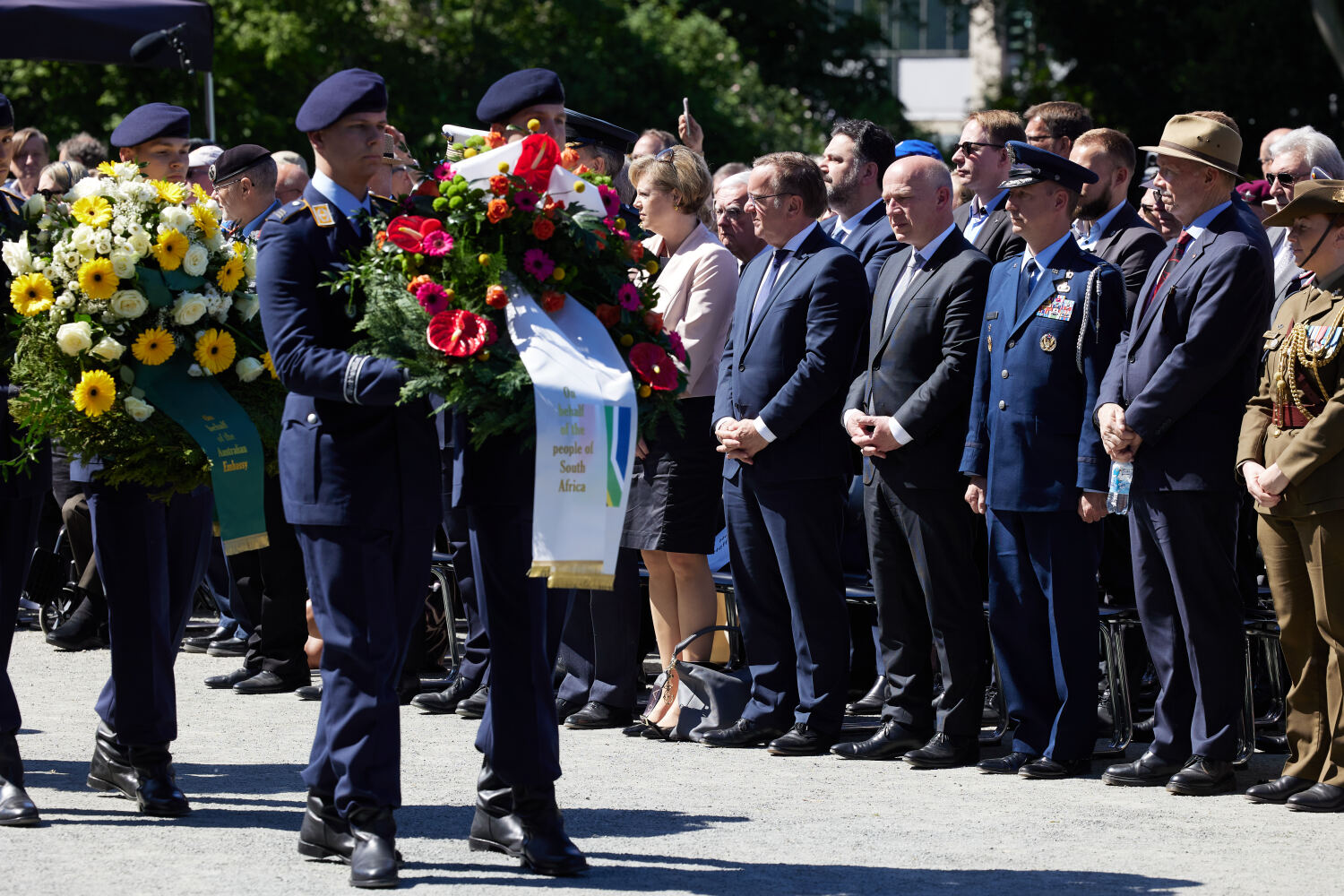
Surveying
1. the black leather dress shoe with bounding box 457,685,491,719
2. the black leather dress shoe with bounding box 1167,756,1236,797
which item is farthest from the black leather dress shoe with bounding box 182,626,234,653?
the black leather dress shoe with bounding box 1167,756,1236,797

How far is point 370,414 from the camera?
5.25 metres

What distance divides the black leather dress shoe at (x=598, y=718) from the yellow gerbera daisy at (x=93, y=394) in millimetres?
2775

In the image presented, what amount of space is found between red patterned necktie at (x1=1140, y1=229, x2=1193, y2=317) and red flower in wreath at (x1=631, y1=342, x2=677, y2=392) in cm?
221

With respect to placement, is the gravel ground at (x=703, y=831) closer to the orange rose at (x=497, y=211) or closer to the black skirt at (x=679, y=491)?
the black skirt at (x=679, y=491)

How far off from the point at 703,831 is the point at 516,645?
1021 mm

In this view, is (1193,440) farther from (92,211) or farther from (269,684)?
(269,684)

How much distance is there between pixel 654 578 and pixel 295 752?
175 cm

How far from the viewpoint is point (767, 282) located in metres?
7.45

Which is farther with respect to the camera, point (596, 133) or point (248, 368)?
point (596, 133)

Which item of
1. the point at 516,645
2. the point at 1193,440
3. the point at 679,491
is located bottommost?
the point at 516,645

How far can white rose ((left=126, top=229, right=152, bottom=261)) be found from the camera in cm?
597

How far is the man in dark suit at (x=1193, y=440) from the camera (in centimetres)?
638

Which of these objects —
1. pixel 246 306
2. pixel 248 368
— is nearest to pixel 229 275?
pixel 246 306

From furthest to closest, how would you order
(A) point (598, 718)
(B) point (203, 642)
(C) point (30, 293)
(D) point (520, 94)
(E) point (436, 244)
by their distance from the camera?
(B) point (203, 642), (A) point (598, 718), (C) point (30, 293), (D) point (520, 94), (E) point (436, 244)
